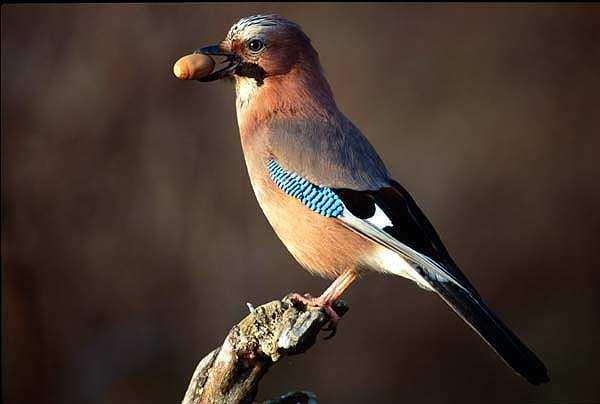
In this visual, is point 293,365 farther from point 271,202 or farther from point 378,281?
point 271,202

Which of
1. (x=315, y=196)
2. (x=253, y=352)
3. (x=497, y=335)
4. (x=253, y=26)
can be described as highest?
(x=253, y=26)

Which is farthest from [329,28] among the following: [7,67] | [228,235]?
[7,67]

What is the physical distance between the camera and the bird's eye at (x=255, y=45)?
2678 mm

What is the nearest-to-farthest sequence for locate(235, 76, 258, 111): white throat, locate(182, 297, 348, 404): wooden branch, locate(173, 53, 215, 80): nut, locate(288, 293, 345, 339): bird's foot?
locate(182, 297, 348, 404): wooden branch, locate(288, 293, 345, 339): bird's foot, locate(173, 53, 215, 80): nut, locate(235, 76, 258, 111): white throat

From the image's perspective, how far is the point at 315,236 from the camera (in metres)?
2.55

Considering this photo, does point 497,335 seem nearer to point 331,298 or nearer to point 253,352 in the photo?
point 331,298

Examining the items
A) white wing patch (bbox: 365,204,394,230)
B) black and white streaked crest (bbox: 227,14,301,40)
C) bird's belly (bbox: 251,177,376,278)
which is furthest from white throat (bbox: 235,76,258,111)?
white wing patch (bbox: 365,204,394,230)

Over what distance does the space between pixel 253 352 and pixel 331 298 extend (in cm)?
38

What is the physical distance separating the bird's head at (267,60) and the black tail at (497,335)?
0.77m

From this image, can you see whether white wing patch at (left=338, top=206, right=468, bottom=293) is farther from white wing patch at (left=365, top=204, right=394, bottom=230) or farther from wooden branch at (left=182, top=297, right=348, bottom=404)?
wooden branch at (left=182, top=297, right=348, bottom=404)

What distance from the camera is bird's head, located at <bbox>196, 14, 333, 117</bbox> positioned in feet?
8.81

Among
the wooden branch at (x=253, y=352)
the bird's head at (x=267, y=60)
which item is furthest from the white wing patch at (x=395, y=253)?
the bird's head at (x=267, y=60)

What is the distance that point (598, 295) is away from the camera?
5273mm

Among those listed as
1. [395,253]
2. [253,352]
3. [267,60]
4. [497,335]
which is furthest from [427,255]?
[267,60]
